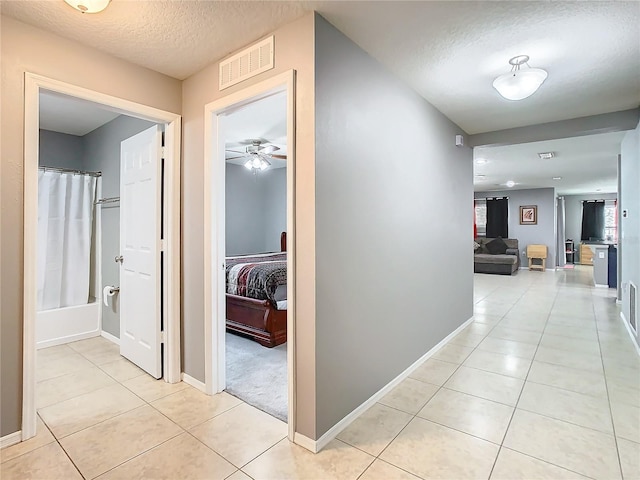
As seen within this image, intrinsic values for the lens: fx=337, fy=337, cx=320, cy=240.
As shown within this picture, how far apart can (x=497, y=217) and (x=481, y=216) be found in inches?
20.9

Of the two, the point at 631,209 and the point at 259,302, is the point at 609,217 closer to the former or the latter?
the point at 631,209

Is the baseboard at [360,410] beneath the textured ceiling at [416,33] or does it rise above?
beneath

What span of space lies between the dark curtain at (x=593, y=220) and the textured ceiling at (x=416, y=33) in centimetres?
1106

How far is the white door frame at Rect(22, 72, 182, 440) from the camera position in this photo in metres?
1.93

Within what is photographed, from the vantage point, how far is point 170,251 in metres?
2.63

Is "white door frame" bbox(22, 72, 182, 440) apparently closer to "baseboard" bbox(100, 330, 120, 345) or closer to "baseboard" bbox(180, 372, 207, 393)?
"baseboard" bbox(180, 372, 207, 393)

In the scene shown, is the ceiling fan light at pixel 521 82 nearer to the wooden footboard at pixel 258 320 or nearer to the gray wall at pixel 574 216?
the wooden footboard at pixel 258 320

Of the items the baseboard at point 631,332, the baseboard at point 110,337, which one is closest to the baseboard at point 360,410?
the baseboard at point 631,332

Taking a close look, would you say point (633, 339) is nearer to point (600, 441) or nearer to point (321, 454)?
point (600, 441)

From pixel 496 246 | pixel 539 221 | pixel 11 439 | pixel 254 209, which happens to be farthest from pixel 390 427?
pixel 539 221

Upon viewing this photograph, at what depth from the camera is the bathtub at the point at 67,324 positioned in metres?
3.49

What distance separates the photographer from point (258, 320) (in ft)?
12.1

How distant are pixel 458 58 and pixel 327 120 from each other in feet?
3.77

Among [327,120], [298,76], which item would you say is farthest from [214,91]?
[327,120]
